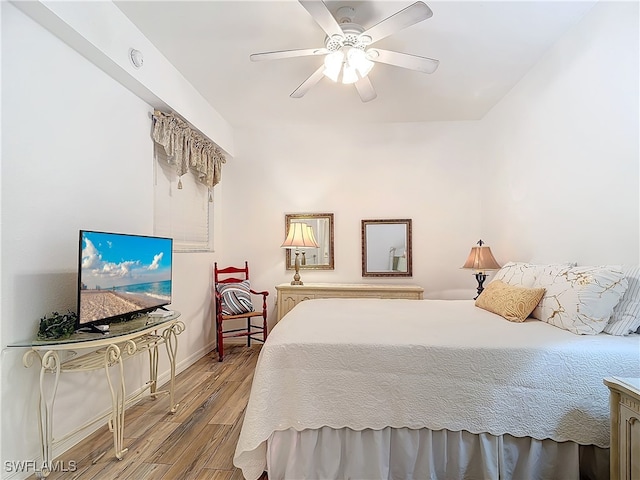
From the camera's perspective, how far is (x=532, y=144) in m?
3.01

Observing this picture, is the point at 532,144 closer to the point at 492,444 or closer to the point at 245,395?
the point at 492,444

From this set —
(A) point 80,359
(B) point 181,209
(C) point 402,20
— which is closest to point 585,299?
(C) point 402,20

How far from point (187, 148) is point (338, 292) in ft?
7.04

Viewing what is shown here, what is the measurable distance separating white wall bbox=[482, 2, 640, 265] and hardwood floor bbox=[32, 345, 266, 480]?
259 cm

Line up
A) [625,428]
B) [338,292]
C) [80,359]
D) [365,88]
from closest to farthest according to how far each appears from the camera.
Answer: [625,428]
[80,359]
[365,88]
[338,292]

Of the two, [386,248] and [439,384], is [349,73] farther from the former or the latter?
[386,248]

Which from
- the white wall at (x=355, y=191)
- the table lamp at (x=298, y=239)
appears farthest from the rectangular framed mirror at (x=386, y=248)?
the table lamp at (x=298, y=239)

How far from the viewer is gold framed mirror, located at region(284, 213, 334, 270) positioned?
4.32 metres

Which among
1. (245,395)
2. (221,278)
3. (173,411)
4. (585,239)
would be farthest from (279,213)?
(585,239)

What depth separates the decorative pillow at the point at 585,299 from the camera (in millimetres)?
1814

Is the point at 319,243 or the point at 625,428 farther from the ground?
the point at 319,243

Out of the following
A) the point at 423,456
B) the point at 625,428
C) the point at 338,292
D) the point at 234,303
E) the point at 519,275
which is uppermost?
the point at 519,275

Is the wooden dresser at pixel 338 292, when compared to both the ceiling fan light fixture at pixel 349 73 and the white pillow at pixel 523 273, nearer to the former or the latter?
the white pillow at pixel 523 273

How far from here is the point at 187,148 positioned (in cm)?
329
